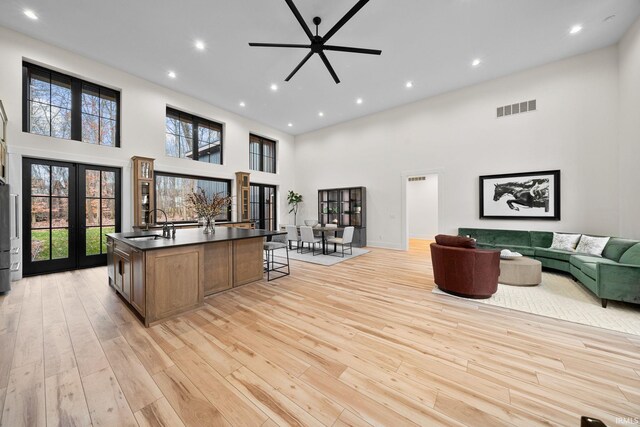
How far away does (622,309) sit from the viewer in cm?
288

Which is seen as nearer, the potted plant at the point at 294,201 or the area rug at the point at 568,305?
the area rug at the point at 568,305

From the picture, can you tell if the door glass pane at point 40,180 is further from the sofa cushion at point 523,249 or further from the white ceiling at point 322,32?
the sofa cushion at point 523,249

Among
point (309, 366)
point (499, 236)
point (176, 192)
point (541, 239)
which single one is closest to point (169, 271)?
point (309, 366)

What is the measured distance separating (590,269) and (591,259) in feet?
2.18

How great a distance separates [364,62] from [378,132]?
9.92ft

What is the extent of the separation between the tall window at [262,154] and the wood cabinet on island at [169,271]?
219 inches

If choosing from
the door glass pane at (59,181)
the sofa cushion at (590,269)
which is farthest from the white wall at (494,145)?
the door glass pane at (59,181)

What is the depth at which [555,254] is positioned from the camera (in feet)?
14.3

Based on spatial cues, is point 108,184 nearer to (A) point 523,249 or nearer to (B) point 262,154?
(B) point 262,154

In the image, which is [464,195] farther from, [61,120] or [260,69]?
[61,120]

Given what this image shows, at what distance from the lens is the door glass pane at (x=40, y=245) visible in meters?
4.31

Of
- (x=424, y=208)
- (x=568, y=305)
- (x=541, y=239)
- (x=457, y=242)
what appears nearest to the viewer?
(x=568, y=305)

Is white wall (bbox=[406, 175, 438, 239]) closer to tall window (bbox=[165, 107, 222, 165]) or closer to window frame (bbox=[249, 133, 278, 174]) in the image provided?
window frame (bbox=[249, 133, 278, 174])

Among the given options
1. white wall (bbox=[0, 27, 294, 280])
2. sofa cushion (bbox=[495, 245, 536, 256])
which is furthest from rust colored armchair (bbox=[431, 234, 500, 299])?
white wall (bbox=[0, 27, 294, 280])
